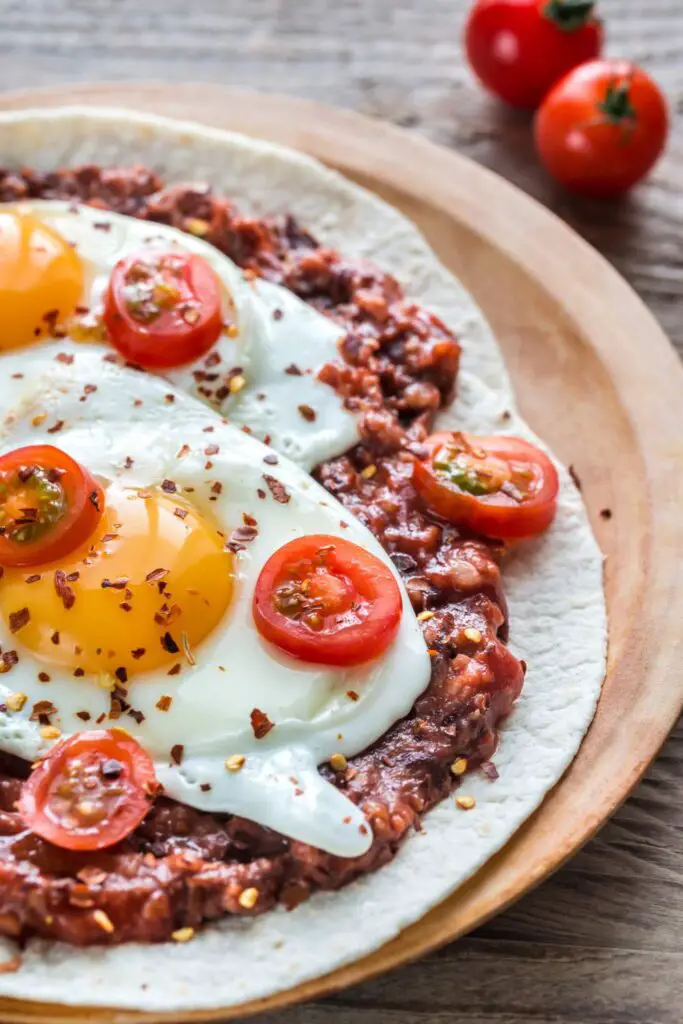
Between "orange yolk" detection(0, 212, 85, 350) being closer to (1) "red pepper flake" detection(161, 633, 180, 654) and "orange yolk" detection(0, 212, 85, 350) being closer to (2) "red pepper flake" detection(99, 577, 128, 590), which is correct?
(2) "red pepper flake" detection(99, 577, 128, 590)

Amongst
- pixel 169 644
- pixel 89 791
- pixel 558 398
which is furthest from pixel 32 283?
pixel 558 398

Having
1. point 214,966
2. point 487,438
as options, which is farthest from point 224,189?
point 214,966

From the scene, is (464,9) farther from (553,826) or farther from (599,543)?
(553,826)

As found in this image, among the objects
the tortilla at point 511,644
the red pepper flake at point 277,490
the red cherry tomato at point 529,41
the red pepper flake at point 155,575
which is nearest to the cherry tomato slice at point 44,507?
the red pepper flake at point 155,575

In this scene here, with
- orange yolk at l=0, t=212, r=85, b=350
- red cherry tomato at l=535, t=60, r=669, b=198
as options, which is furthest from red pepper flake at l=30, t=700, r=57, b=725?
red cherry tomato at l=535, t=60, r=669, b=198

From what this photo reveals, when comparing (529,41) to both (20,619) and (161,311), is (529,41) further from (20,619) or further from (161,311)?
(20,619)

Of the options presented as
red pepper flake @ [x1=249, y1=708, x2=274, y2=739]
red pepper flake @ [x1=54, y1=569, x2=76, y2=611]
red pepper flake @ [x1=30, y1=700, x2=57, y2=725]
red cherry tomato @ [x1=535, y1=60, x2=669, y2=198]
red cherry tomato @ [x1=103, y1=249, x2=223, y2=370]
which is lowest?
red pepper flake @ [x1=30, y1=700, x2=57, y2=725]

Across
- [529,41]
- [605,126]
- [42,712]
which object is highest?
[529,41]
